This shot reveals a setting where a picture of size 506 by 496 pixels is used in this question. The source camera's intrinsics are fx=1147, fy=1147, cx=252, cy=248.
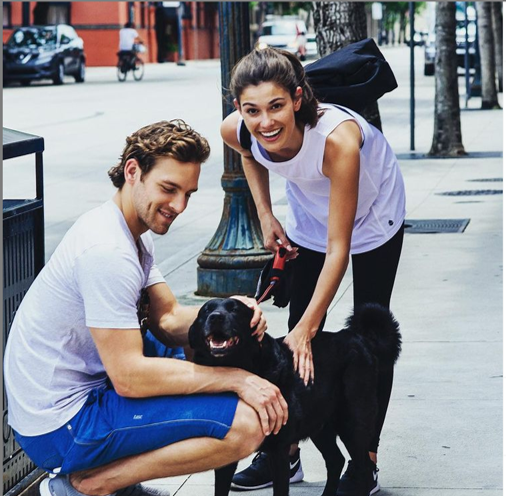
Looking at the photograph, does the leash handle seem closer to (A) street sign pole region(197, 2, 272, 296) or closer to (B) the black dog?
(B) the black dog

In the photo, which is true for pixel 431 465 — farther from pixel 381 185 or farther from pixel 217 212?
pixel 217 212

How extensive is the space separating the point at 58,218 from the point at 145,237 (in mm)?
7720

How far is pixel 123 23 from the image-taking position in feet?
174

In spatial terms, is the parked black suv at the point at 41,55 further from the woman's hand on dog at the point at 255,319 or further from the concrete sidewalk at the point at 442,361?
the woman's hand on dog at the point at 255,319

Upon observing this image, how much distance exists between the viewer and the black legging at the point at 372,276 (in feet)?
14.1

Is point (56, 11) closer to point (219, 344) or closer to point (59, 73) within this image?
point (59, 73)

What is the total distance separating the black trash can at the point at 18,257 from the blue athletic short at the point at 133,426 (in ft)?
1.90

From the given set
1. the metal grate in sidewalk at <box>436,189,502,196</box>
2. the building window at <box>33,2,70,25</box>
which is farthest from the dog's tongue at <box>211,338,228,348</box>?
the building window at <box>33,2,70,25</box>

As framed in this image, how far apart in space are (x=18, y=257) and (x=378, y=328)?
4.27 ft

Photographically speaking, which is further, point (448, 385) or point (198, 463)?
point (448, 385)

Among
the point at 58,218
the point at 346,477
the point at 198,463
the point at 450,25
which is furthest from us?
the point at 450,25

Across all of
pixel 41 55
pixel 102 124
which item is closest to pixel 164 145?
Answer: pixel 102 124

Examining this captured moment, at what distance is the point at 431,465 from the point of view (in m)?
4.57

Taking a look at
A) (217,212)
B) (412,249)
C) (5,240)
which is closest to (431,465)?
(5,240)
